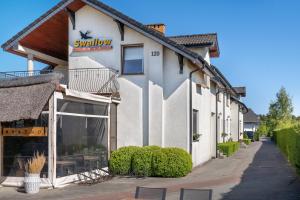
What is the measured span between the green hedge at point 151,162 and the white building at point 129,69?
1194 mm

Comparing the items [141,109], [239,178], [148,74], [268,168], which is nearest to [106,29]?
[148,74]

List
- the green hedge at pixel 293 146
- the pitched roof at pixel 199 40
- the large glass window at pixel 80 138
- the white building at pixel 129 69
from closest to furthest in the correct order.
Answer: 1. the large glass window at pixel 80 138
2. the green hedge at pixel 293 146
3. the white building at pixel 129 69
4. the pitched roof at pixel 199 40

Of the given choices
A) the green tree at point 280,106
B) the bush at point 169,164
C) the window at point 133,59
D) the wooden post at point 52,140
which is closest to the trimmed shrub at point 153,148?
the bush at point 169,164

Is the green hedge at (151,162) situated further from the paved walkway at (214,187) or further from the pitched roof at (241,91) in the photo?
the pitched roof at (241,91)

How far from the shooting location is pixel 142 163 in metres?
15.5

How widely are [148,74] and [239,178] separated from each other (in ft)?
19.2

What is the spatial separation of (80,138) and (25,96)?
2.97 meters

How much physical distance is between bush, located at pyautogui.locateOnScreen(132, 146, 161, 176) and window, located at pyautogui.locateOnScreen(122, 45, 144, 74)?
3836 millimetres

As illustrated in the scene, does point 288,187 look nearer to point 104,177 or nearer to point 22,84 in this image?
point 104,177

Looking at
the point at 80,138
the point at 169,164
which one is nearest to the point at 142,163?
the point at 169,164

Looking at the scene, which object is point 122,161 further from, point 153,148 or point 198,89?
point 198,89

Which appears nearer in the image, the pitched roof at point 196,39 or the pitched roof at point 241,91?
the pitched roof at point 196,39

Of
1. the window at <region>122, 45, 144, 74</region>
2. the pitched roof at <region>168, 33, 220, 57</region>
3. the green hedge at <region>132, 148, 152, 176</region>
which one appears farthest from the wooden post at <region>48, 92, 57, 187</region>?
the pitched roof at <region>168, 33, 220, 57</region>

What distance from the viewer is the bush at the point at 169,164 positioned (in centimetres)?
1536
